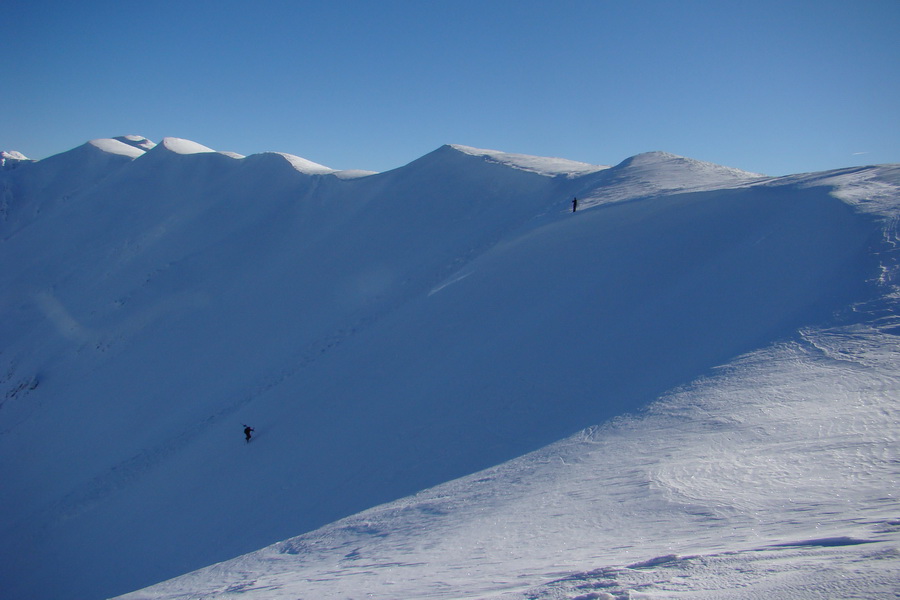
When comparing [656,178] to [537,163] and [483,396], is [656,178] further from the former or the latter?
[483,396]

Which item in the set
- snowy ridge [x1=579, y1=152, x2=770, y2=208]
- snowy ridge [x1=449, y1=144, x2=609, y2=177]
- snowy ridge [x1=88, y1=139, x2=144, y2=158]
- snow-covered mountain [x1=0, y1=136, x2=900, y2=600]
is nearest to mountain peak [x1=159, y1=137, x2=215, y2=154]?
snowy ridge [x1=88, y1=139, x2=144, y2=158]

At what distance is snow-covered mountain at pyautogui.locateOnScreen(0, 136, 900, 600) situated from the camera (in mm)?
5648

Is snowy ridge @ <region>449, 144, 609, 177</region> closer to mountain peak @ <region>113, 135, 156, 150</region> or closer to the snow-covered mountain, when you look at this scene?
the snow-covered mountain

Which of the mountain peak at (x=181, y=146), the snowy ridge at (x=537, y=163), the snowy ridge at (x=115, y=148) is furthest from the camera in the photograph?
the snowy ridge at (x=115, y=148)

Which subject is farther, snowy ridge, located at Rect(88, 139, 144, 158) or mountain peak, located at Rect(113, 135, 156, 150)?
mountain peak, located at Rect(113, 135, 156, 150)

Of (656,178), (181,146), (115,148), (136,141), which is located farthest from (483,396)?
(136,141)

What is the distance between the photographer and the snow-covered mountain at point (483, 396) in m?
5.65

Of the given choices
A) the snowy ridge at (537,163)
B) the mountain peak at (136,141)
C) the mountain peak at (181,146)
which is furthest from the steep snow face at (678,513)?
the mountain peak at (136,141)

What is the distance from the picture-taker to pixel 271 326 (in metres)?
21.3

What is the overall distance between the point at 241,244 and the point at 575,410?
24.0m

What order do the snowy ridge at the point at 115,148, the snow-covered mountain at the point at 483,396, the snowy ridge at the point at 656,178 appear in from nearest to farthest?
1. the snow-covered mountain at the point at 483,396
2. the snowy ridge at the point at 656,178
3. the snowy ridge at the point at 115,148

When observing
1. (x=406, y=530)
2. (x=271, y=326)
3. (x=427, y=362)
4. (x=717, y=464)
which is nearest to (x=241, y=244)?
(x=271, y=326)

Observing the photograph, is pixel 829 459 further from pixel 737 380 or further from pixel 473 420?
pixel 473 420

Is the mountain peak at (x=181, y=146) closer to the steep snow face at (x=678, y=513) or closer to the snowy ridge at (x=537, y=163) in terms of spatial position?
the snowy ridge at (x=537, y=163)
